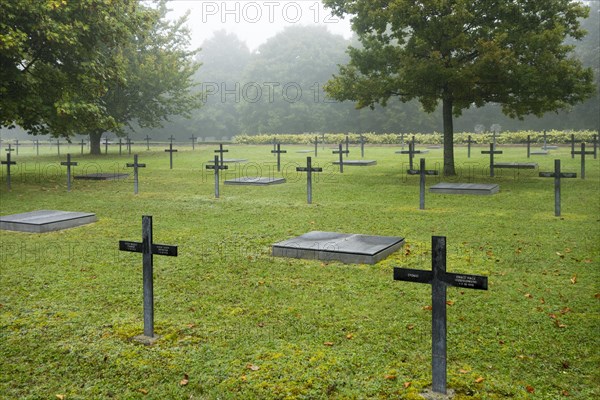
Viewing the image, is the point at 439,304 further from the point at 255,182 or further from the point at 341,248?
the point at 255,182

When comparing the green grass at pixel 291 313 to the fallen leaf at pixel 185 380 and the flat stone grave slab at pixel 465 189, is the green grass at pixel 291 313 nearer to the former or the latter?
the fallen leaf at pixel 185 380

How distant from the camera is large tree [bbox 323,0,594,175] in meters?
19.9

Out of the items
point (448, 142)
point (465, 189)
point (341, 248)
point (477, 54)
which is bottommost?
point (341, 248)

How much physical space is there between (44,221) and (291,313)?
721cm

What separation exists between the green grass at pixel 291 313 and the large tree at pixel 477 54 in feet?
26.4

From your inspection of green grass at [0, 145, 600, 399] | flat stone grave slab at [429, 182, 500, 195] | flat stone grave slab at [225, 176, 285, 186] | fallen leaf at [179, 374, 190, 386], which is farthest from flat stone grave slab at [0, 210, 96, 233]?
flat stone grave slab at [429, 182, 500, 195]

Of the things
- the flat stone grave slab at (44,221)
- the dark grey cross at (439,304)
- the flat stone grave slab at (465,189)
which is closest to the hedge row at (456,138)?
the flat stone grave slab at (465,189)

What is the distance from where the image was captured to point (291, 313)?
21.4 feet

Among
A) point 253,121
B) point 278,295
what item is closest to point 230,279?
point 278,295

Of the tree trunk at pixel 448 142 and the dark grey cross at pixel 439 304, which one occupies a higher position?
the tree trunk at pixel 448 142

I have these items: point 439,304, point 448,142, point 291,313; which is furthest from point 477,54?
point 439,304

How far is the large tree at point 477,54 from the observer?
19906 mm

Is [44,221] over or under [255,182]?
under

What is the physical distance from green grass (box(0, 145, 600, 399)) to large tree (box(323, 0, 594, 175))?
806 centimetres
